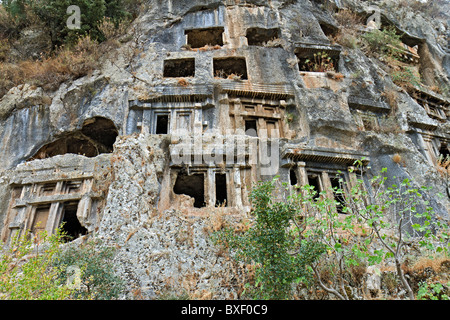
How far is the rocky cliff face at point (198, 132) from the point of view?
367 inches

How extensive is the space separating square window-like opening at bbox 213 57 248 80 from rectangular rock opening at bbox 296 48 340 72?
8.74 feet

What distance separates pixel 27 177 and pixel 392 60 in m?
18.1

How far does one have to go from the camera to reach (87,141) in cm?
1541

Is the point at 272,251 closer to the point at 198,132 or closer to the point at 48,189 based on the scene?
the point at 198,132

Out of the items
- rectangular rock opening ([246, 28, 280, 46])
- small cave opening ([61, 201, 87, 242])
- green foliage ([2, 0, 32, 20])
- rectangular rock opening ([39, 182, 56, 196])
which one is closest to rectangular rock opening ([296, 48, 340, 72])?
rectangular rock opening ([246, 28, 280, 46])

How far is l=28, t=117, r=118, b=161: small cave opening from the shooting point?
1442 centimetres

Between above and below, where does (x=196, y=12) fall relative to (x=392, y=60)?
above

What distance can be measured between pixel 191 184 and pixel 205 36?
8813 mm

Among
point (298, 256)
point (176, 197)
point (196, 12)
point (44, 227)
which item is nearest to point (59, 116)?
point (44, 227)

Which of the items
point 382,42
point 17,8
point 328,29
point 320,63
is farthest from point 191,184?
point 17,8

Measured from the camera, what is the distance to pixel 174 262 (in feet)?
28.1

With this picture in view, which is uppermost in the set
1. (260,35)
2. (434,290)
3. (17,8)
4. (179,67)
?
(17,8)

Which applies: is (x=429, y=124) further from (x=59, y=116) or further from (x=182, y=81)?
(x=59, y=116)
